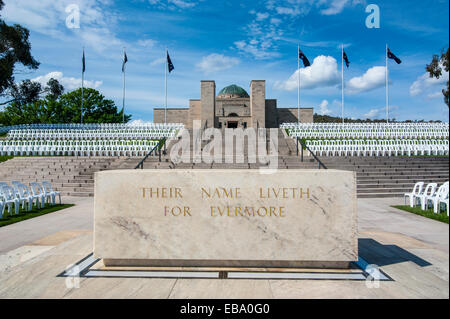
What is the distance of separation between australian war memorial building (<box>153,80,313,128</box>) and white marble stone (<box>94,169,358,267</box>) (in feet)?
90.4

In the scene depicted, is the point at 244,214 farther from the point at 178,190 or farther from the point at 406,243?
the point at 406,243

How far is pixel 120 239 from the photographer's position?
3445 millimetres

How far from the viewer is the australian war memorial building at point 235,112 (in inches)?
1287

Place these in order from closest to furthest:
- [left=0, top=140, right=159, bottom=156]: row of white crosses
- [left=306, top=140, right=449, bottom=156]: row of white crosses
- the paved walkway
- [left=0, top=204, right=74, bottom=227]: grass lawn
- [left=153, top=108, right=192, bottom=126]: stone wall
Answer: the paved walkway
[left=0, top=204, right=74, bottom=227]: grass lawn
[left=306, top=140, right=449, bottom=156]: row of white crosses
[left=0, top=140, right=159, bottom=156]: row of white crosses
[left=153, top=108, right=192, bottom=126]: stone wall

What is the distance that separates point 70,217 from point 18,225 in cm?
117

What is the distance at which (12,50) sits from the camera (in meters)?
31.8

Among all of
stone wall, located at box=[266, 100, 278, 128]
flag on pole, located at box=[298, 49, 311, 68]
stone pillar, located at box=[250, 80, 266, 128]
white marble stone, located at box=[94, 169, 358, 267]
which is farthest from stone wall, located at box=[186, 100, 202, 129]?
white marble stone, located at box=[94, 169, 358, 267]

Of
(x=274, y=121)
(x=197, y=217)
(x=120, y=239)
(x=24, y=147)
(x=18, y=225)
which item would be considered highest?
(x=274, y=121)

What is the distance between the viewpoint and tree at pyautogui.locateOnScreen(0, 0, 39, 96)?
29797 mm

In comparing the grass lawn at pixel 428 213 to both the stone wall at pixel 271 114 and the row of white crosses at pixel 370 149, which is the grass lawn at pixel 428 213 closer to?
the row of white crosses at pixel 370 149

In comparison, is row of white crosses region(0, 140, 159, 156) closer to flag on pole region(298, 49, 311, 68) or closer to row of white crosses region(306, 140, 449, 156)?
row of white crosses region(306, 140, 449, 156)

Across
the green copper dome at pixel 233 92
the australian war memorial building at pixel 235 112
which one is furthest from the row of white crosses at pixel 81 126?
the green copper dome at pixel 233 92

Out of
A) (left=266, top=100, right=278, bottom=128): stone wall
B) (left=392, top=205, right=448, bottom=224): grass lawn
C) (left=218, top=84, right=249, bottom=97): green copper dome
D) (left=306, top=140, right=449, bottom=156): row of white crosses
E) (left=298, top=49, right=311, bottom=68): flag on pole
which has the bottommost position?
(left=392, top=205, right=448, bottom=224): grass lawn
